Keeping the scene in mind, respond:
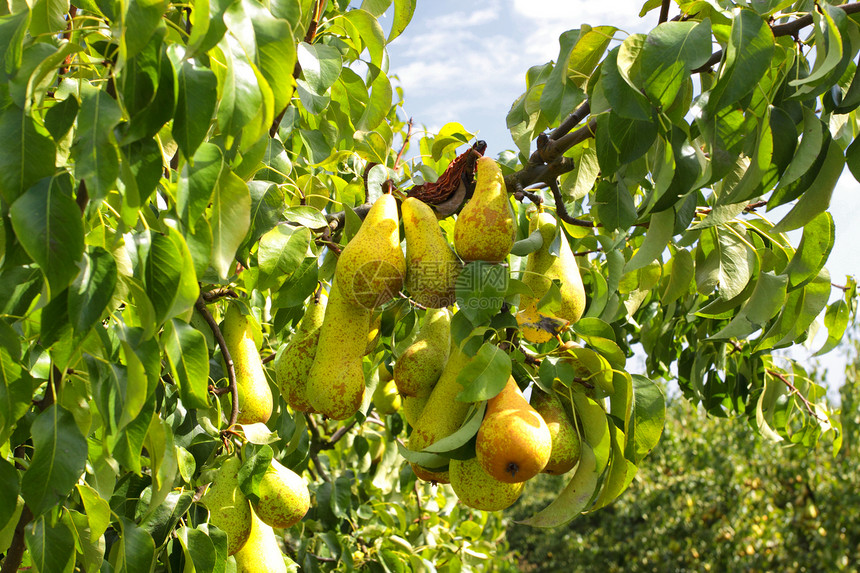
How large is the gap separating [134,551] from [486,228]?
77 cm

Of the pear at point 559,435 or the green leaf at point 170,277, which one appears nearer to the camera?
the green leaf at point 170,277

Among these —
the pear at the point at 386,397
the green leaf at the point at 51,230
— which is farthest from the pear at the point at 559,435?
the pear at the point at 386,397

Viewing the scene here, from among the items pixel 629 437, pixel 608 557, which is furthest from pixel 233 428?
pixel 608 557

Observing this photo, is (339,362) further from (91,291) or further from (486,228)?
(91,291)

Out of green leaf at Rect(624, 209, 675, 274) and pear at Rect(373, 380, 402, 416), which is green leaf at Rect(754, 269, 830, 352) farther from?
pear at Rect(373, 380, 402, 416)

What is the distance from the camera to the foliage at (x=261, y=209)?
0.78 metres

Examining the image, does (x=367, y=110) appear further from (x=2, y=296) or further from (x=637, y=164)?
(x=2, y=296)

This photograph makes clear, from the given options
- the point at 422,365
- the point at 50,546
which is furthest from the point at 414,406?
the point at 50,546

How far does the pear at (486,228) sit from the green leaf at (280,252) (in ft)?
1.06

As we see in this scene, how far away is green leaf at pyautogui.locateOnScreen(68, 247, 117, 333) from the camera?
31.3 inches

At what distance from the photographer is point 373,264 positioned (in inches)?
48.0

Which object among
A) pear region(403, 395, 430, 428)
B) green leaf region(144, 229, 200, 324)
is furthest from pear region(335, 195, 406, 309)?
green leaf region(144, 229, 200, 324)

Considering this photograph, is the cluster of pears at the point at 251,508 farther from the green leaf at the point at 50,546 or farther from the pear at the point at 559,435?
the pear at the point at 559,435

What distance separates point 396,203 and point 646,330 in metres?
1.29
